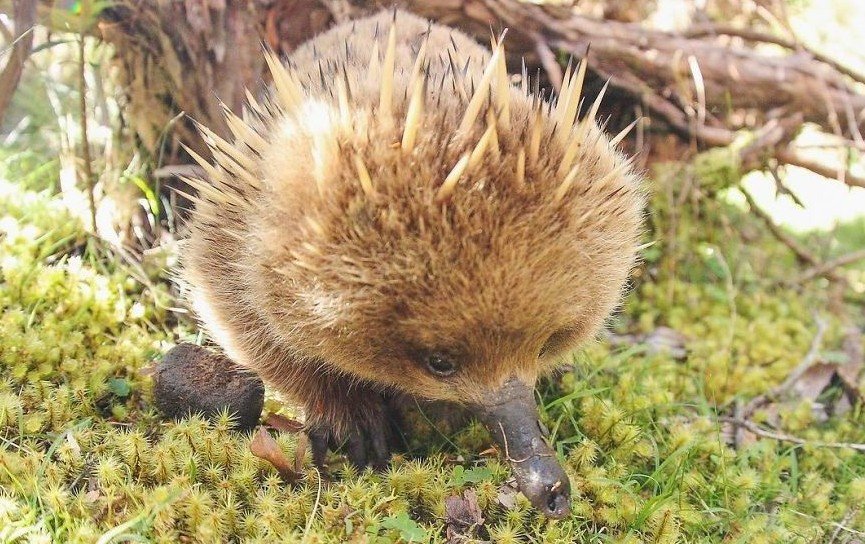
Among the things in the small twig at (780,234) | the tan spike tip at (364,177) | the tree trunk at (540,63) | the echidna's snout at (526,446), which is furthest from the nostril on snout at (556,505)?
the small twig at (780,234)

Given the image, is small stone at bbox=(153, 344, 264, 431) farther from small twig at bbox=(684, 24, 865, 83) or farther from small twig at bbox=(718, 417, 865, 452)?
small twig at bbox=(684, 24, 865, 83)

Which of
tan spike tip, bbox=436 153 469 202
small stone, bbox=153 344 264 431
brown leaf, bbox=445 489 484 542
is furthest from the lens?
small stone, bbox=153 344 264 431

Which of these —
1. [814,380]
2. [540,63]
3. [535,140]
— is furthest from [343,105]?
[814,380]

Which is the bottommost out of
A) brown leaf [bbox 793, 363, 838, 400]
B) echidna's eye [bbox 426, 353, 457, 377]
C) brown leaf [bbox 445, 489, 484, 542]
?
brown leaf [bbox 793, 363, 838, 400]

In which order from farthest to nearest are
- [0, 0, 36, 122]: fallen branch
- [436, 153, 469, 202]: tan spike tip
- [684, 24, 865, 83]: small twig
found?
1. [684, 24, 865, 83]: small twig
2. [0, 0, 36, 122]: fallen branch
3. [436, 153, 469, 202]: tan spike tip

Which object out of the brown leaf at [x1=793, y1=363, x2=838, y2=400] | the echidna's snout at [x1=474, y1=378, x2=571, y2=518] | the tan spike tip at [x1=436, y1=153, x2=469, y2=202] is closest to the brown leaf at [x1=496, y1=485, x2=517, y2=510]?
the echidna's snout at [x1=474, y1=378, x2=571, y2=518]

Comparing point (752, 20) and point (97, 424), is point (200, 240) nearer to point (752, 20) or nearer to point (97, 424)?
point (97, 424)

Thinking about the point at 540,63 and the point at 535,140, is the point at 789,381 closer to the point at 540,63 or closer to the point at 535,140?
the point at 540,63
